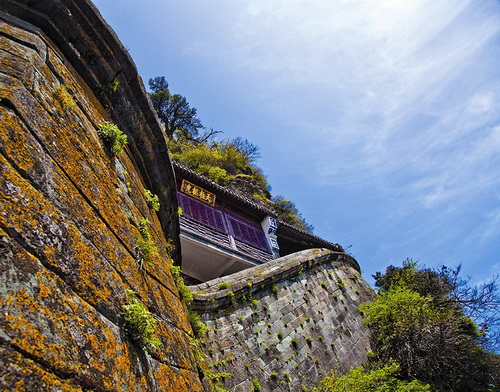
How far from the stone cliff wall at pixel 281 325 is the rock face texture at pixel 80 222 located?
0.18ft

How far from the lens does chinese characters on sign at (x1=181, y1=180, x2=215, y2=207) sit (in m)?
13.1

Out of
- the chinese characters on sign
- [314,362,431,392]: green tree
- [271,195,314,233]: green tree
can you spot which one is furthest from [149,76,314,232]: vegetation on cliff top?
[314,362,431,392]: green tree

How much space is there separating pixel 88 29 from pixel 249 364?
534 cm

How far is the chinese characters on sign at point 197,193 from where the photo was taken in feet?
42.9

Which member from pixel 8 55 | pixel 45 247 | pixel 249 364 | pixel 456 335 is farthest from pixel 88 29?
pixel 456 335

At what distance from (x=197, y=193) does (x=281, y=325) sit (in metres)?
7.70

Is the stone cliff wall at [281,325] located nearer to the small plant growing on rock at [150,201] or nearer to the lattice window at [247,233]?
the small plant growing on rock at [150,201]

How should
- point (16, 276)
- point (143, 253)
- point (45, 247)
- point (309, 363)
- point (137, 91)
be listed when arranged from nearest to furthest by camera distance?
point (16, 276), point (45, 247), point (143, 253), point (137, 91), point (309, 363)

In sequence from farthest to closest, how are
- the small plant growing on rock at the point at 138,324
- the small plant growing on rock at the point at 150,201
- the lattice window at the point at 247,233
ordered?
the lattice window at the point at 247,233
the small plant growing on rock at the point at 150,201
the small plant growing on rock at the point at 138,324

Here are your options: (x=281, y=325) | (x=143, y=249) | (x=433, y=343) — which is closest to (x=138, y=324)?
(x=143, y=249)

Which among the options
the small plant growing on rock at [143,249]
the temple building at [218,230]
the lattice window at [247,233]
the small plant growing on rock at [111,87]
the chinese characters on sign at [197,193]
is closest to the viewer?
the small plant growing on rock at [143,249]

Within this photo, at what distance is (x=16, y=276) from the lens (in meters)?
1.36

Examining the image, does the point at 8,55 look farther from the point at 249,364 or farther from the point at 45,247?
the point at 249,364

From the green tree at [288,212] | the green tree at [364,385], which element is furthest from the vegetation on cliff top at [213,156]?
the green tree at [364,385]
